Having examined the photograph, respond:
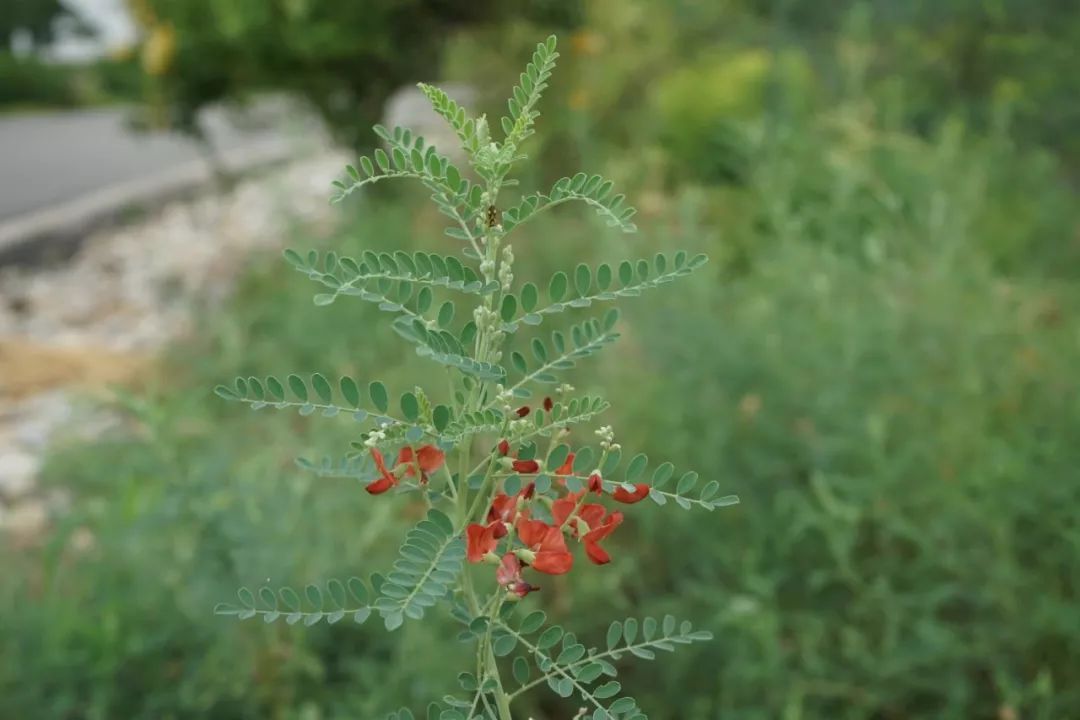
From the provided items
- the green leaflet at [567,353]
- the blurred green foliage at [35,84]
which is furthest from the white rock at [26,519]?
the blurred green foliage at [35,84]

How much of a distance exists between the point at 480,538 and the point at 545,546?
55 millimetres

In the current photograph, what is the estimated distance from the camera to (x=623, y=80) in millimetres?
6684

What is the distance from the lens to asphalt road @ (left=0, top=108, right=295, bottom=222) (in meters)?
9.36

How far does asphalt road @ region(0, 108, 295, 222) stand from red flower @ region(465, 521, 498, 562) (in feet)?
19.2

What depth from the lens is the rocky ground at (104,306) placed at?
4062 mm

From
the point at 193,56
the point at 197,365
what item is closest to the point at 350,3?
the point at 193,56

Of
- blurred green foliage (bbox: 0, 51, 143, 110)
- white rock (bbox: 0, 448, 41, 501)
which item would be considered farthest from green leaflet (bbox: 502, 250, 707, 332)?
blurred green foliage (bbox: 0, 51, 143, 110)

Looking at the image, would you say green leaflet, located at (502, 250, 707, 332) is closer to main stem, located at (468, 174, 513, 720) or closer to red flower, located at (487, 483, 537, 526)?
main stem, located at (468, 174, 513, 720)

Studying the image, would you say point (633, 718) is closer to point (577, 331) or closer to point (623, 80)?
point (577, 331)

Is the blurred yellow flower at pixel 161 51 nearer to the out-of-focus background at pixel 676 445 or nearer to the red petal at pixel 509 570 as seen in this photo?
the out-of-focus background at pixel 676 445

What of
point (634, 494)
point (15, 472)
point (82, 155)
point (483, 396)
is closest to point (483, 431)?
point (483, 396)

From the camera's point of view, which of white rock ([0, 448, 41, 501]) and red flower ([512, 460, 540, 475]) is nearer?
red flower ([512, 460, 540, 475])

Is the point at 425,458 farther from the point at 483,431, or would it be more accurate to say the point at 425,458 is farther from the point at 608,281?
the point at 608,281

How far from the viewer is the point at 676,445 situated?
2.67m
